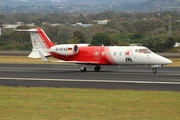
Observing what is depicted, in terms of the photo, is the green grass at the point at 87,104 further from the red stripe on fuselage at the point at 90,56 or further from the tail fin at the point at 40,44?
the tail fin at the point at 40,44

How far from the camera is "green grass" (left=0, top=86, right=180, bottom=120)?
18266mm

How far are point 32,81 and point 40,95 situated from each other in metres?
7.59

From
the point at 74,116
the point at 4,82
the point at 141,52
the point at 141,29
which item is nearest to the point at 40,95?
the point at 74,116

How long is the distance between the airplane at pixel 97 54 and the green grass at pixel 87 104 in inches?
552

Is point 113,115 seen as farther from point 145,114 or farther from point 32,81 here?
point 32,81

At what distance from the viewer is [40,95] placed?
23375 mm

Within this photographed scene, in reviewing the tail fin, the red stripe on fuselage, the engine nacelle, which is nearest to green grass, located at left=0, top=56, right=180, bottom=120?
the red stripe on fuselage

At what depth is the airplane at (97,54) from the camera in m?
39.2

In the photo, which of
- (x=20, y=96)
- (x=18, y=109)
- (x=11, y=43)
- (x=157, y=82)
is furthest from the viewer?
(x=11, y=43)

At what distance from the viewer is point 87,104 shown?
20781mm

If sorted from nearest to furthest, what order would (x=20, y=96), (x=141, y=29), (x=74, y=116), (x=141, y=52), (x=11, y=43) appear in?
(x=74, y=116)
(x=20, y=96)
(x=141, y=52)
(x=11, y=43)
(x=141, y=29)

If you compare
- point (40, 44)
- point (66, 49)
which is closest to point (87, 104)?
point (66, 49)

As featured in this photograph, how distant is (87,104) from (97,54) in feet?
67.9

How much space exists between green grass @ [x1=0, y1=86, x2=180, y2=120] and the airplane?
1402 centimetres
